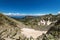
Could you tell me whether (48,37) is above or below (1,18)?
below

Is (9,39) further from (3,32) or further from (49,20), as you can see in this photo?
(49,20)

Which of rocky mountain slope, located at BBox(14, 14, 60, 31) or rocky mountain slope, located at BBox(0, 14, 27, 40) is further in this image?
rocky mountain slope, located at BBox(14, 14, 60, 31)

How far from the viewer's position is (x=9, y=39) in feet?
23.2

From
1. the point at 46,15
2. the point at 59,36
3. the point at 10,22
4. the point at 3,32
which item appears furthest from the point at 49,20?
the point at 59,36

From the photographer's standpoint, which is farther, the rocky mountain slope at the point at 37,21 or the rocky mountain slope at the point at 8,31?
the rocky mountain slope at the point at 37,21

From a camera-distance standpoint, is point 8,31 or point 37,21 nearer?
point 8,31

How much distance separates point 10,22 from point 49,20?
26.2 ft

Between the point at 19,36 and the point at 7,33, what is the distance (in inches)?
33.4

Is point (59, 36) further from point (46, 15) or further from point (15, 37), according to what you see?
point (46, 15)

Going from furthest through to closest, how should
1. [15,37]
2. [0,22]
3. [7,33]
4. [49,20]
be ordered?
[49,20] < [0,22] < [7,33] < [15,37]

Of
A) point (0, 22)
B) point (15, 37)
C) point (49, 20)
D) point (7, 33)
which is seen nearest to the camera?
point (15, 37)

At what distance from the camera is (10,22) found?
9.58 meters

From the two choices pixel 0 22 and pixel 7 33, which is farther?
pixel 0 22

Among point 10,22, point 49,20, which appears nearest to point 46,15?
point 49,20
